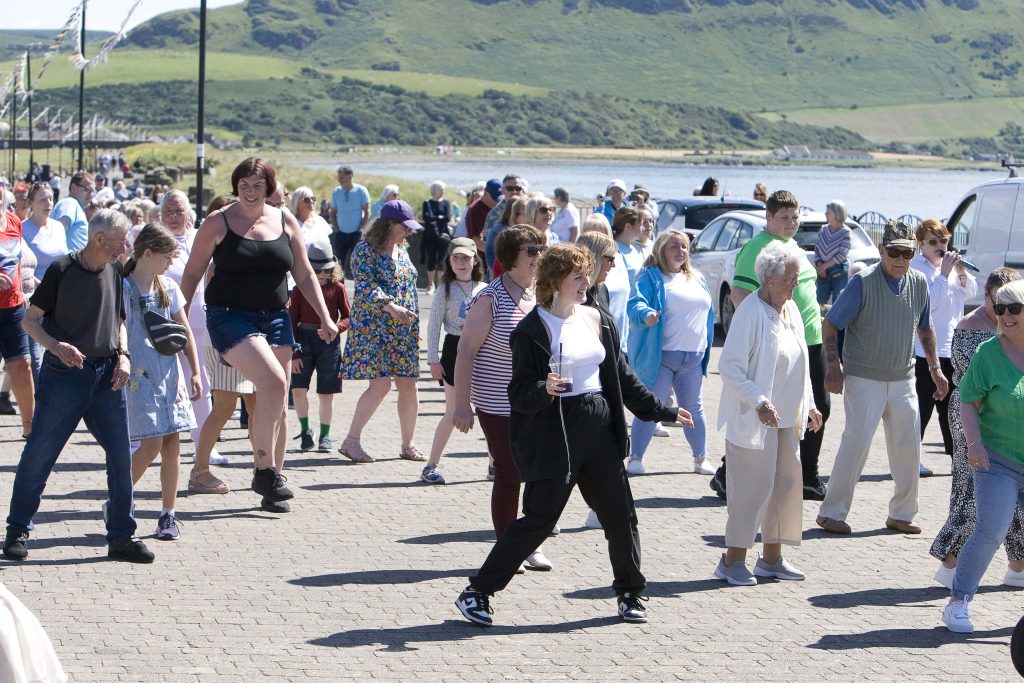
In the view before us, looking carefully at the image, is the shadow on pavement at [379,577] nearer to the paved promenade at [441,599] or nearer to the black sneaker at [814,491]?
the paved promenade at [441,599]

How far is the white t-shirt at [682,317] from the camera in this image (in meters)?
10.5

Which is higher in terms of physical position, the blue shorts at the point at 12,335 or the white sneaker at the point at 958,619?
the blue shorts at the point at 12,335

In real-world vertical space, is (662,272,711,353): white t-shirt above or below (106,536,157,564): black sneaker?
above

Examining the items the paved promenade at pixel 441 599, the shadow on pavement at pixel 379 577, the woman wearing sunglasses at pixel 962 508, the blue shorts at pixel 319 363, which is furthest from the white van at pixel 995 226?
the shadow on pavement at pixel 379 577

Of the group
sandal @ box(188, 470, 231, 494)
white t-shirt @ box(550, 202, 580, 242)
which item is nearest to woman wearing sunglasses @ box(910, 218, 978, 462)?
sandal @ box(188, 470, 231, 494)

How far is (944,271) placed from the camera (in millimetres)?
11219

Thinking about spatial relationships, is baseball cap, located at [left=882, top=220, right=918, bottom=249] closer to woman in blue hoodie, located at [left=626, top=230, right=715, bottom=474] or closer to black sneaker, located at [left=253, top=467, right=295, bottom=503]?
woman in blue hoodie, located at [left=626, top=230, right=715, bottom=474]

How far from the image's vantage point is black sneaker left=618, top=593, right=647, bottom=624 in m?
7.07

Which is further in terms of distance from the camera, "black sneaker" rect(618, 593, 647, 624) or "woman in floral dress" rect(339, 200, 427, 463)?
"woman in floral dress" rect(339, 200, 427, 463)

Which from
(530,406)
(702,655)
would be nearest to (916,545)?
(702,655)

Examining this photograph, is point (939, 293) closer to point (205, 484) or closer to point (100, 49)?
point (205, 484)

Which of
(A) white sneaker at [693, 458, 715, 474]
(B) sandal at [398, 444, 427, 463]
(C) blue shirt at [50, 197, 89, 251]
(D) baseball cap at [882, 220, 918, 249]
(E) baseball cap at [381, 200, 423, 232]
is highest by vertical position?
(D) baseball cap at [882, 220, 918, 249]

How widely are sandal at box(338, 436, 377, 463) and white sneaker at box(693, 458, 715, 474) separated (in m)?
2.35

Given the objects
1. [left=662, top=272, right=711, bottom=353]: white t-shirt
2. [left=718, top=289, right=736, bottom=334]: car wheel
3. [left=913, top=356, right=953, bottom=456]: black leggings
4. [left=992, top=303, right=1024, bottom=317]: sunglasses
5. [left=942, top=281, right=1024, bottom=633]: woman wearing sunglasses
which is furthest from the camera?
[left=718, top=289, right=736, bottom=334]: car wheel
